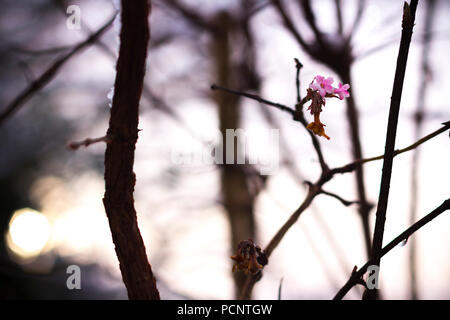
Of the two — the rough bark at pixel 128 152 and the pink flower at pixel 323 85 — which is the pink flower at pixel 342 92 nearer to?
the pink flower at pixel 323 85

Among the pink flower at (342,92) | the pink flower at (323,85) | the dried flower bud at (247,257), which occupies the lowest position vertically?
the dried flower bud at (247,257)

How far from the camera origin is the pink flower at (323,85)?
447 mm

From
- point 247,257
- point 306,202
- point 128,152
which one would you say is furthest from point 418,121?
point 128,152

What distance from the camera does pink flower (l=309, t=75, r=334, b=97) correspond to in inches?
17.6

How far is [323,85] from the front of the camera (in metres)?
0.45

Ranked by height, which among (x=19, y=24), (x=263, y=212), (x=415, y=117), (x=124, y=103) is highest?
(x=19, y=24)

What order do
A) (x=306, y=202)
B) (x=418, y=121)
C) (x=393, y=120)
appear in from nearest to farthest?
(x=393, y=120), (x=306, y=202), (x=418, y=121)

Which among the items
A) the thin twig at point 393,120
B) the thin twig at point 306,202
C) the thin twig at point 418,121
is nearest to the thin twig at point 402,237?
the thin twig at point 393,120

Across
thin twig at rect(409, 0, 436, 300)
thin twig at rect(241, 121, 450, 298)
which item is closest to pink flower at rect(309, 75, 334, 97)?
thin twig at rect(241, 121, 450, 298)

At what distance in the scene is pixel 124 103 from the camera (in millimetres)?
397

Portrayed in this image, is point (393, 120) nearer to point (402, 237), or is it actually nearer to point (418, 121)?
point (402, 237)
